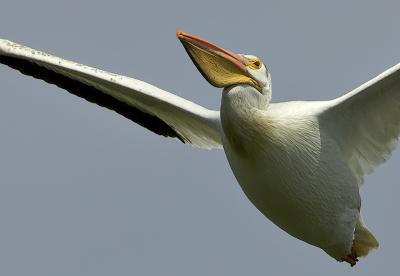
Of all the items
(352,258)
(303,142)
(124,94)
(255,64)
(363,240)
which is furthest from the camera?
(124,94)

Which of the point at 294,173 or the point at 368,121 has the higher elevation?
the point at 368,121

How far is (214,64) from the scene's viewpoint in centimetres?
1446

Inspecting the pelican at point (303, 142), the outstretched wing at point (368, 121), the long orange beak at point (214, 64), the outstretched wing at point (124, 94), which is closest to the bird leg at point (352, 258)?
the pelican at point (303, 142)

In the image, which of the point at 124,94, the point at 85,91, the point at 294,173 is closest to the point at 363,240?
the point at 294,173

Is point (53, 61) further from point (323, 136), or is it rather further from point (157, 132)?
point (323, 136)

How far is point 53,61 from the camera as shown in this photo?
15953mm

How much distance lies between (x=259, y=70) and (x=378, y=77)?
130cm

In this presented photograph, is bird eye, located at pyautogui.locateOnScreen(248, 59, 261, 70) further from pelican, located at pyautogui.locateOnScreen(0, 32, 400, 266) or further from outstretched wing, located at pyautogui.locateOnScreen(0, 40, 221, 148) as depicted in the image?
outstretched wing, located at pyautogui.locateOnScreen(0, 40, 221, 148)

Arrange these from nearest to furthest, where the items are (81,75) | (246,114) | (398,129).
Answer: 1. (246,114)
2. (398,129)
3. (81,75)

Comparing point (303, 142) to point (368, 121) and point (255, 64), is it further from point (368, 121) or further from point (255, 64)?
point (255, 64)

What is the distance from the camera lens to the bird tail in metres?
15.6

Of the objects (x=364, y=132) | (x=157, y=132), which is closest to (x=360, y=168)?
(x=364, y=132)

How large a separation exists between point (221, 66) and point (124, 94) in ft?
7.32

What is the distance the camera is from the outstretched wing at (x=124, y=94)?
15938 millimetres
